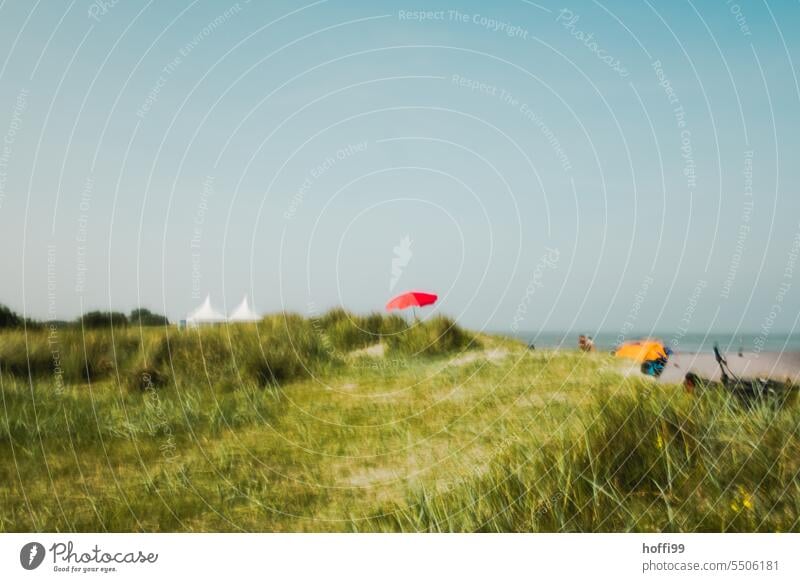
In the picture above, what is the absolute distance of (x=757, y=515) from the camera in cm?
386

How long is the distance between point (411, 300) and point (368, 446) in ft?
7.78

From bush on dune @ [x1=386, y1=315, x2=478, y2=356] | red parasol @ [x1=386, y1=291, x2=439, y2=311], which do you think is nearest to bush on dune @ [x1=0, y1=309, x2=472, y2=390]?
bush on dune @ [x1=386, y1=315, x2=478, y2=356]

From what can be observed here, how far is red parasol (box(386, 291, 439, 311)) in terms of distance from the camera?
7.15 meters

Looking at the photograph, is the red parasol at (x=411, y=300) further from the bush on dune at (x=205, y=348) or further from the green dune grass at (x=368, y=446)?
the bush on dune at (x=205, y=348)

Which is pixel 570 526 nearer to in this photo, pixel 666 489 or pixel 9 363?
pixel 666 489

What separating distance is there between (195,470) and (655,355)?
3628 millimetres

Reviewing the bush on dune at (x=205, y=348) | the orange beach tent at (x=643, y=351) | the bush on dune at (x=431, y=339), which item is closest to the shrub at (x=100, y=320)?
the bush on dune at (x=205, y=348)

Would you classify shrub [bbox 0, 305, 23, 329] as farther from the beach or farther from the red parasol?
the beach
